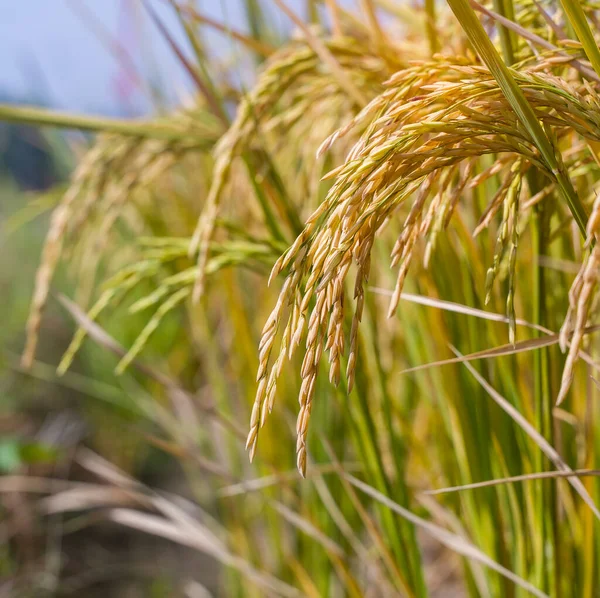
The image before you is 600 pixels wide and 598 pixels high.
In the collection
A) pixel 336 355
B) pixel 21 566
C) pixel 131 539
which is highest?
pixel 336 355

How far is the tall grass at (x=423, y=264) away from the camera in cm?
34

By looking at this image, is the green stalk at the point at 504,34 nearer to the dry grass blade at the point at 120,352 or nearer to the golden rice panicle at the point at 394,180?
the golden rice panicle at the point at 394,180

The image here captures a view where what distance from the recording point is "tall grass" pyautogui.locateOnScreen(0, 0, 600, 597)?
34 cm

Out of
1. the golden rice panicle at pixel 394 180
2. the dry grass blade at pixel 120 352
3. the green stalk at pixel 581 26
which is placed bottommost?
the dry grass blade at pixel 120 352

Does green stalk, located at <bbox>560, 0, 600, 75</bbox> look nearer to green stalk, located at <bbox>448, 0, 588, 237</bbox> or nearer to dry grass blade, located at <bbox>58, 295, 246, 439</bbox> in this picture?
green stalk, located at <bbox>448, 0, 588, 237</bbox>

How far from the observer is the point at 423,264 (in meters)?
0.58

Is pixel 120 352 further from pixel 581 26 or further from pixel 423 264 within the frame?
pixel 581 26

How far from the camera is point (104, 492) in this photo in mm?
1225

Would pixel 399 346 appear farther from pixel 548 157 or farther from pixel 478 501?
pixel 548 157

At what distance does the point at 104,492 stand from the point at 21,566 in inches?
36.3

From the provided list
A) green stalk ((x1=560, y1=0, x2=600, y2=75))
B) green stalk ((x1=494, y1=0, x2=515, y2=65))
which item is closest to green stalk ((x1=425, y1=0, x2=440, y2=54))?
green stalk ((x1=494, y1=0, x2=515, y2=65))

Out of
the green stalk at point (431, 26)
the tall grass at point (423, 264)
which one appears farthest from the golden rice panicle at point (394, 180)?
the green stalk at point (431, 26)

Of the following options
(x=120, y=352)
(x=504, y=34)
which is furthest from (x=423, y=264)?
(x=120, y=352)

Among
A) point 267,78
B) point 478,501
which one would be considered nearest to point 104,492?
point 478,501
